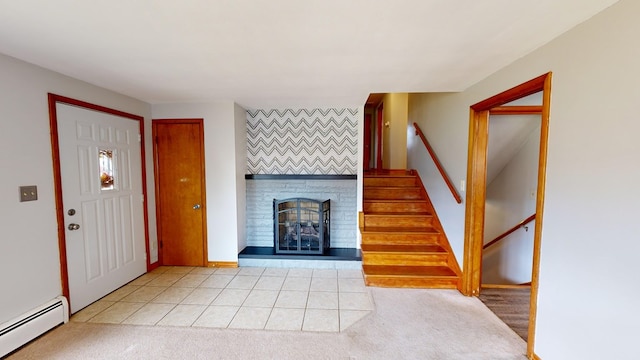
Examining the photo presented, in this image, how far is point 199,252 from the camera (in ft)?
11.2

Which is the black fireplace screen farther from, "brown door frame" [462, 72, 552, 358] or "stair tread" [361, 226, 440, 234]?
"brown door frame" [462, 72, 552, 358]

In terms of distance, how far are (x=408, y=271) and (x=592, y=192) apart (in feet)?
6.19

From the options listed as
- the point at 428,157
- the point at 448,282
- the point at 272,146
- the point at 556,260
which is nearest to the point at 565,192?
the point at 556,260

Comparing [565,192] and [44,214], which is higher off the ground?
[565,192]

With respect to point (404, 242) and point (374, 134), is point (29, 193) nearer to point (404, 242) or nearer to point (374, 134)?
point (404, 242)

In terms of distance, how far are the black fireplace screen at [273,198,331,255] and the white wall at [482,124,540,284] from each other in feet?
8.54

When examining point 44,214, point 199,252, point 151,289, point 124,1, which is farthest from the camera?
point 199,252

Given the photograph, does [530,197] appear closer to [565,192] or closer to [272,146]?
[565,192]

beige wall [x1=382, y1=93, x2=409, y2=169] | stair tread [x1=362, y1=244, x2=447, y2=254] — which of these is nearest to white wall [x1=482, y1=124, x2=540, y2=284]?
stair tread [x1=362, y1=244, x2=447, y2=254]

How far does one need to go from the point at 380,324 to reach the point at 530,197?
298 centimetres

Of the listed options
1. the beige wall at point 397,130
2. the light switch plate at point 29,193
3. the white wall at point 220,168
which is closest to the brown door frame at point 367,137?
the beige wall at point 397,130

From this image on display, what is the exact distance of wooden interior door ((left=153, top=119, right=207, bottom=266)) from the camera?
3.31m

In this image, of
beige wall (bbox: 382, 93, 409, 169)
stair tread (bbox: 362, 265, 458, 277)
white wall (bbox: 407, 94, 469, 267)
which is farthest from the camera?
beige wall (bbox: 382, 93, 409, 169)

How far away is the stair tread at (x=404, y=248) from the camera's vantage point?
309 centimetres
